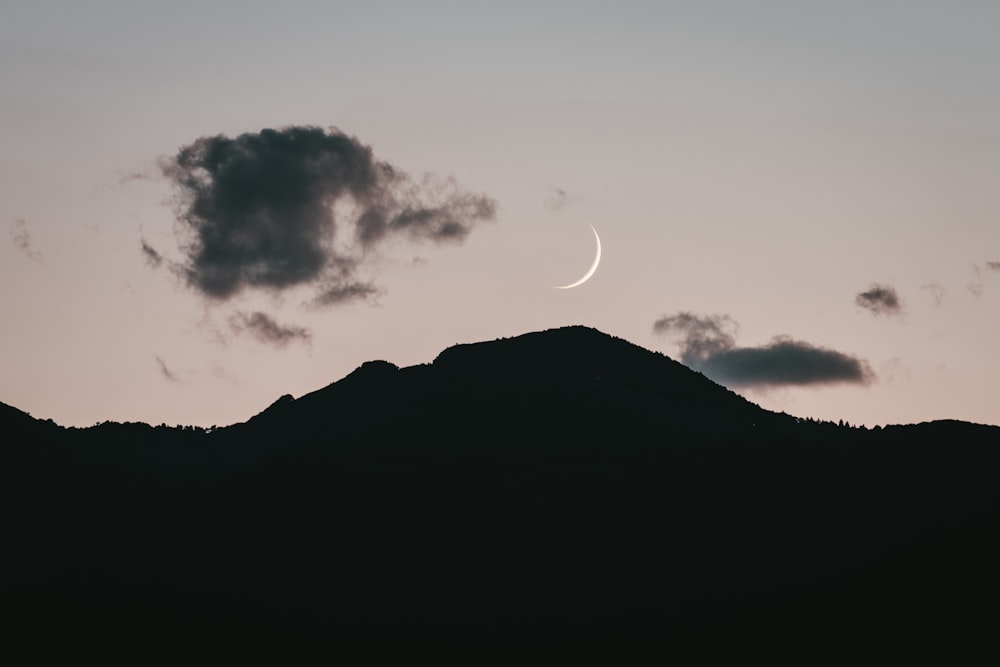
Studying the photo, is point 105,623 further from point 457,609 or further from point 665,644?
point 665,644

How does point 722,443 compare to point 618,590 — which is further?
point 722,443

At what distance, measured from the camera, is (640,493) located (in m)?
174

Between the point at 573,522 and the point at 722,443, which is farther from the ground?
the point at 722,443

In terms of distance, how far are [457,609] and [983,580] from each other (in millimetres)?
59569

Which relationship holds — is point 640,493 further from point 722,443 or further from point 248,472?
point 248,472

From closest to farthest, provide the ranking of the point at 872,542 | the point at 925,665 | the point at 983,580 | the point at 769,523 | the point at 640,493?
the point at 925,665 → the point at 983,580 → the point at 872,542 → the point at 769,523 → the point at 640,493

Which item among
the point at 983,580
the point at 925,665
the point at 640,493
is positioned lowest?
the point at 925,665

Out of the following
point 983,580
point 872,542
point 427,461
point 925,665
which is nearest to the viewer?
point 925,665

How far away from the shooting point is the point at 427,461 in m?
191

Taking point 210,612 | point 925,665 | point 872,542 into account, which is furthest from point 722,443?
point 210,612

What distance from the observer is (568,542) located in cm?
16588

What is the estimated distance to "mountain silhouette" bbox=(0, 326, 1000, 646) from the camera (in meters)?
145

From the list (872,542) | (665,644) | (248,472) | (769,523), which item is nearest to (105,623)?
(248,472)

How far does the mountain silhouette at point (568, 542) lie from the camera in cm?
14500
